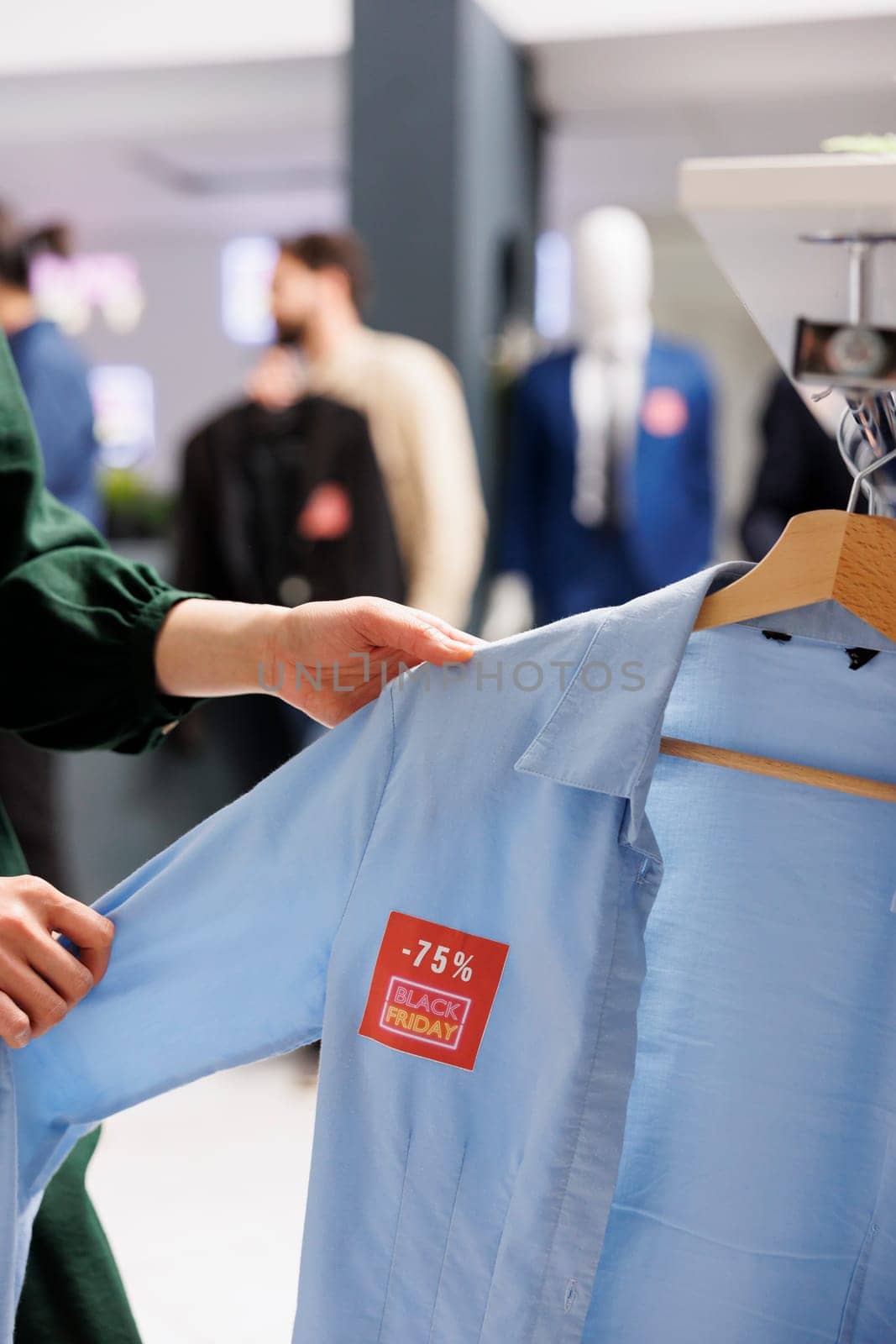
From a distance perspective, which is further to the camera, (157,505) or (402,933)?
(157,505)

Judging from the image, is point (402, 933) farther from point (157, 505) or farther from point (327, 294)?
point (157, 505)

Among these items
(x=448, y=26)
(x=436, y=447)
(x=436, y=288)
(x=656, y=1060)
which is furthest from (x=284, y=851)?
(x=448, y=26)

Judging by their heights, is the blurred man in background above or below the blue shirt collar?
below

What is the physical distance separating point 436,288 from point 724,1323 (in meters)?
3.11

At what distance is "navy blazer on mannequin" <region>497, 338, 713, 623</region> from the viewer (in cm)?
303

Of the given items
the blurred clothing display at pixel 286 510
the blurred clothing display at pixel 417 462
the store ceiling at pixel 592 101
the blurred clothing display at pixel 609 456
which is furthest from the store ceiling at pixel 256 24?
the blurred clothing display at pixel 286 510

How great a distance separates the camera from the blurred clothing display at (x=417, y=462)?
262 centimetres

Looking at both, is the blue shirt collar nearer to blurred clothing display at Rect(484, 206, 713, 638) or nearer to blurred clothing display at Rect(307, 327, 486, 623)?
blurred clothing display at Rect(307, 327, 486, 623)

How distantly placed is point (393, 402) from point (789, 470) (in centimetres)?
84

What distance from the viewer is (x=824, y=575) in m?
0.75

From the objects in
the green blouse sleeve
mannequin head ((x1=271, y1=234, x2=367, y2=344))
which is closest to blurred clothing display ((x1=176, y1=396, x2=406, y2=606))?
mannequin head ((x1=271, y1=234, x2=367, y2=344))

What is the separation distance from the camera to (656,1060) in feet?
3.00

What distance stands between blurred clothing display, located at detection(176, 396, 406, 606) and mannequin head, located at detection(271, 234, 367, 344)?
19cm

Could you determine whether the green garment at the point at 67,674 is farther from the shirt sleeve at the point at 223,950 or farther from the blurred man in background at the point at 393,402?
the blurred man in background at the point at 393,402
